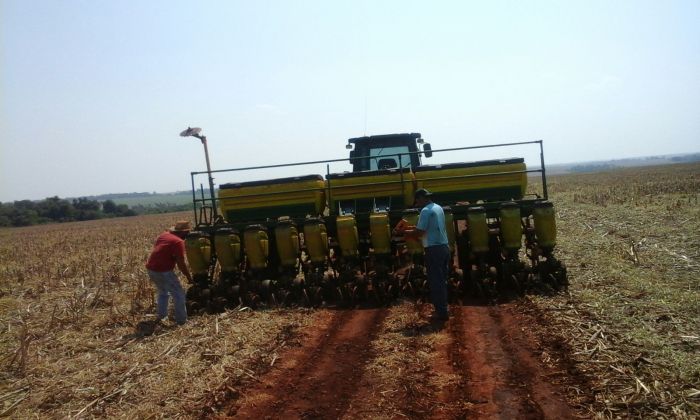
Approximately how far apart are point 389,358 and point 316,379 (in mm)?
903

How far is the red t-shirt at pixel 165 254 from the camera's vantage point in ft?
29.3

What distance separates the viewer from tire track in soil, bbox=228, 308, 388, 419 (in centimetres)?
523

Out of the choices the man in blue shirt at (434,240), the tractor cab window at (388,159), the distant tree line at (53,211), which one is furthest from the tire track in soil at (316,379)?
the distant tree line at (53,211)

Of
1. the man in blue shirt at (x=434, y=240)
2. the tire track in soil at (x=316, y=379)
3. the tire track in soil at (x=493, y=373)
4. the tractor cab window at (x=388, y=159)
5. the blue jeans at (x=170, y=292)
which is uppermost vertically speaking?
the tractor cab window at (x=388, y=159)

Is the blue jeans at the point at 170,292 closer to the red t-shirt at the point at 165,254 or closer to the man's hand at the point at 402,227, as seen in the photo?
the red t-shirt at the point at 165,254

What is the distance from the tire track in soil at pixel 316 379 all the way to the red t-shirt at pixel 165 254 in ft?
9.32

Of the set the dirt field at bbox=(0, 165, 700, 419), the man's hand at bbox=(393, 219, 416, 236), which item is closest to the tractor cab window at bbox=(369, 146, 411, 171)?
the man's hand at bbox=(393, 219, 416, 236)

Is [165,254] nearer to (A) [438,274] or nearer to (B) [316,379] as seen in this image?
(B) [316,379]

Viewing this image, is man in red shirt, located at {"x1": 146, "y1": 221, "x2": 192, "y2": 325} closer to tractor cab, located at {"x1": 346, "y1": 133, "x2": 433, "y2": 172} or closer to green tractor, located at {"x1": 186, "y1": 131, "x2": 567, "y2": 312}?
green tractor, located at {"x1": 186, "y1": 131, "x2": 567, "y2": 312}

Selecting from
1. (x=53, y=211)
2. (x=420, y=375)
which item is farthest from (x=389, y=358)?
(x=53, y=211)

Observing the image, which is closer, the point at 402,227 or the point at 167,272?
the point at 402,227

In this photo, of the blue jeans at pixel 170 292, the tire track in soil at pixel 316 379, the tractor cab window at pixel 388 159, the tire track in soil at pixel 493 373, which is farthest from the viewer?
the tractor cab window at pixel 388 159

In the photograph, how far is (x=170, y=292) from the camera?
8.93 metres

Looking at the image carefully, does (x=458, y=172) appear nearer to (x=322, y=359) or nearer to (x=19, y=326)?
(x=322, y=359)
